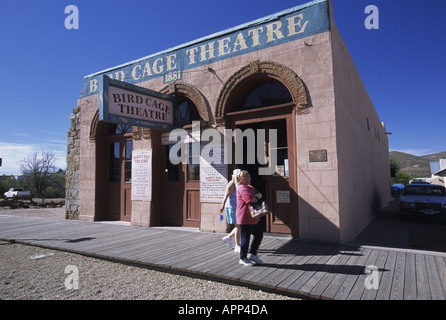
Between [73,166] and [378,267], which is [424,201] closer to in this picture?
[378,267]

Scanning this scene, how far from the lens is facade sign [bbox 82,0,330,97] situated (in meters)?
6.05

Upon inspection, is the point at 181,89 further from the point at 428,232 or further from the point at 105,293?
the point at 428,232

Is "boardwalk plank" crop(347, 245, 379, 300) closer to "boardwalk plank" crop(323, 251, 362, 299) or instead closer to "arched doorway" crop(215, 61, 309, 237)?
"boardwalk plank" crop(323, 251, 362, 299)

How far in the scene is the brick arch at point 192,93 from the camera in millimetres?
7336

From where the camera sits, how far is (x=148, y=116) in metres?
7.12

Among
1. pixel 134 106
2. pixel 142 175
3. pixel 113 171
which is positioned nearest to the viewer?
pixel 134 106

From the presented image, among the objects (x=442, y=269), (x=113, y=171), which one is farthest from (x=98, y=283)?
(x=113, y=171)

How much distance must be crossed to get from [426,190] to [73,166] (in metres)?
13.6

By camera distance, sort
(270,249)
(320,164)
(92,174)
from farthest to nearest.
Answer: (92,174) < (320,164) < (270,249)

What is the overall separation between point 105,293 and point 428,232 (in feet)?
26.2

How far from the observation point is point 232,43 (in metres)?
7.11

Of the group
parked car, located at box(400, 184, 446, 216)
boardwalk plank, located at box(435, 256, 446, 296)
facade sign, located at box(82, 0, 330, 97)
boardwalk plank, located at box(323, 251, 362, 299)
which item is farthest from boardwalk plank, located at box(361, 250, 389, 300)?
parked car, located at box(400, 184, 446, 216)

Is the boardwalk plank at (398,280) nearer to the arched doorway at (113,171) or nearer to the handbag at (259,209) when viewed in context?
the handbag at (259,209)
